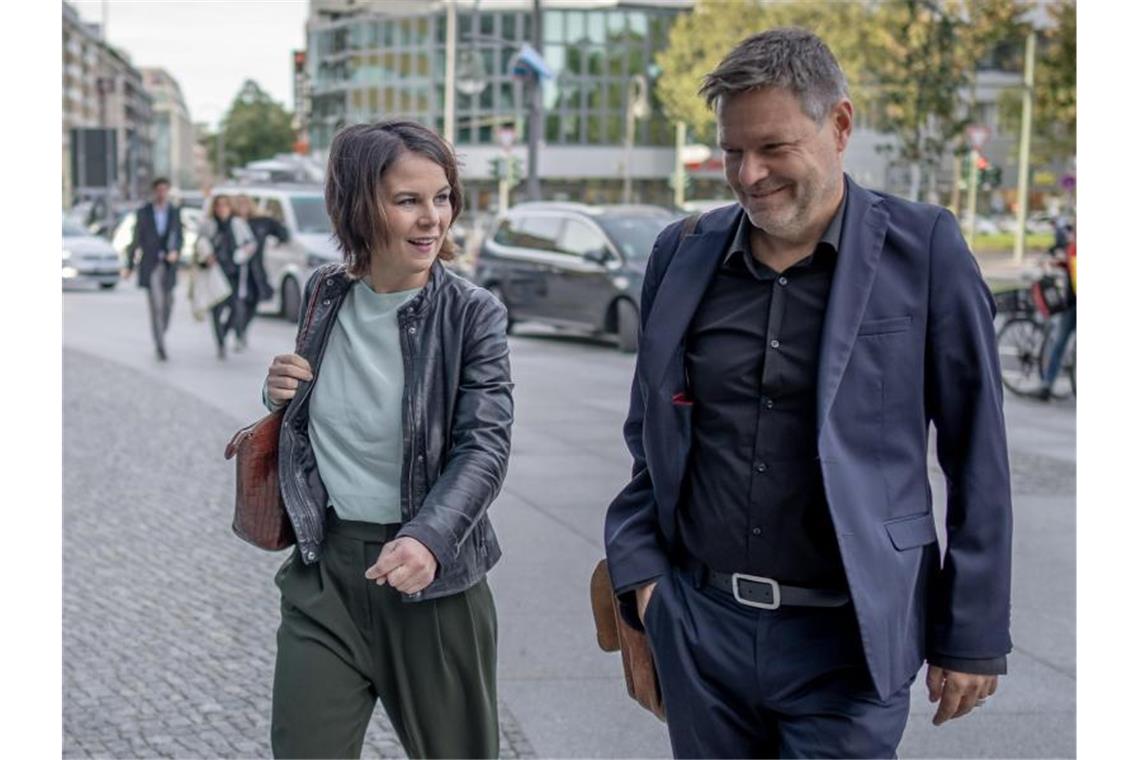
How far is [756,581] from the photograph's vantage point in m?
2.64

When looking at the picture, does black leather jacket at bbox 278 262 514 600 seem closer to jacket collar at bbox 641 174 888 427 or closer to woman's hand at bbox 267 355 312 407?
woman's hand at bbox 267 355 312 407

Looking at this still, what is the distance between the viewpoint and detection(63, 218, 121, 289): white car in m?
31.8

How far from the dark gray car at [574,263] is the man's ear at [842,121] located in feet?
50.1

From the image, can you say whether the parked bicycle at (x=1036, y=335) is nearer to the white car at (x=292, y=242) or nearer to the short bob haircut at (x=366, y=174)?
the white car at (x=292, y=242)

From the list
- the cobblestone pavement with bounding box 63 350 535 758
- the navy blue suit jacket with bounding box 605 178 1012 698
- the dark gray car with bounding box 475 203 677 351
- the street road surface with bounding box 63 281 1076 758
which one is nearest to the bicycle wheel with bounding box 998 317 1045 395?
the street road surface with bounding box 63 281 1076 758

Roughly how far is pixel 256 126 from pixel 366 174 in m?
98.9

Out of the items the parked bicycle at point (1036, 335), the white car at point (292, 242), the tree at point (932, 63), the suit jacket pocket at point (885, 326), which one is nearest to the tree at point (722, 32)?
the tree at point (932, 63)

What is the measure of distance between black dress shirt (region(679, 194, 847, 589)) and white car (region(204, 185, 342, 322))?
65.2ft

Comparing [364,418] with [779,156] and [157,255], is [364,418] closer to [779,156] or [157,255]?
[779,156]

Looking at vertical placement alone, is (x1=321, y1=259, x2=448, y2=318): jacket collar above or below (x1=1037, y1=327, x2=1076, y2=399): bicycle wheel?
above

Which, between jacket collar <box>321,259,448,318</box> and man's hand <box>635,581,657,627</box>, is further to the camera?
jacket collar <box>321,259,448,318</box>

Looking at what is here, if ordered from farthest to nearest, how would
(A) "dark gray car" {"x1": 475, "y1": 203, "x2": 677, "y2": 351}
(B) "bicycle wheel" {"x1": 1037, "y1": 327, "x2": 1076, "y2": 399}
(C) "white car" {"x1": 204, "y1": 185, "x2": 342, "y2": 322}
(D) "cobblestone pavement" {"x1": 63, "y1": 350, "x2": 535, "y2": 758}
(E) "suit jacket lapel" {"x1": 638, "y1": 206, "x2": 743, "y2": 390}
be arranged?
(C) "white car" {"x1": 204, "y1": 185, "x2": 342, "y2": 322}, (A) "dark gray car" {"x1": 475, "y1": 203, "x2": 677, "y2": 351}, (B) "bicycle wheel" {"x1": 1037, "y1": 327, "x2": 1076, "y2": 399}, (D) "cobblestone pavement" {"x1": 63, "y1": 350, "x2": 535, "y2": 758}, (E) "suit jacket lapel" {"x1": 638, "y1": 206, "x2": 743, "y2": 390}

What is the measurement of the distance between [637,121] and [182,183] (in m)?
114

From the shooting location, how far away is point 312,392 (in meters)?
3.02
